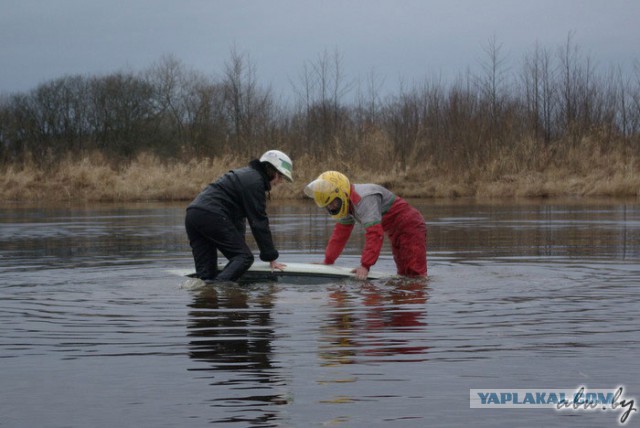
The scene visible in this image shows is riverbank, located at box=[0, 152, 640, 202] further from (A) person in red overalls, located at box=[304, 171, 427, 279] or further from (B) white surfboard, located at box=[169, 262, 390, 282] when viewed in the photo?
(B) white surfboard, located at box=[169, 262, 390, 282]

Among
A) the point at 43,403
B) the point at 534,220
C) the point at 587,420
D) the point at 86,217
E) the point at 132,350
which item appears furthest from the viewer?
the point at 86,217

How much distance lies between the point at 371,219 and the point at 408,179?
31265mm

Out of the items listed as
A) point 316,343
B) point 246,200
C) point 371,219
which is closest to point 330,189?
point 371,219

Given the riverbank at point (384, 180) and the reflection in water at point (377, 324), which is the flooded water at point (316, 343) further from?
the riverbank at point (384, 180)

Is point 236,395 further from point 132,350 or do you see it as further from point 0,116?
point 0,116

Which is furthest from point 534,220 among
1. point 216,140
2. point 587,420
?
point 216,140

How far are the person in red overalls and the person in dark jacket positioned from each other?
19.7 inches

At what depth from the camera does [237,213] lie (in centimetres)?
1170

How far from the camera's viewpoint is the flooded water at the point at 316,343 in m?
5.63

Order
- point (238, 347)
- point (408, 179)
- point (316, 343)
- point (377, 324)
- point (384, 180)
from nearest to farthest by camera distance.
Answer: point (238, 347), point (316, 343), point (377, 324), point (384, 180), point (408, 179)

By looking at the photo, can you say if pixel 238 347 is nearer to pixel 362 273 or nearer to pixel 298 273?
pixel 362 273

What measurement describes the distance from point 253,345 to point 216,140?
165 feet

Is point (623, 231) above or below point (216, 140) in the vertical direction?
below

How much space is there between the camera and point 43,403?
5.86m
